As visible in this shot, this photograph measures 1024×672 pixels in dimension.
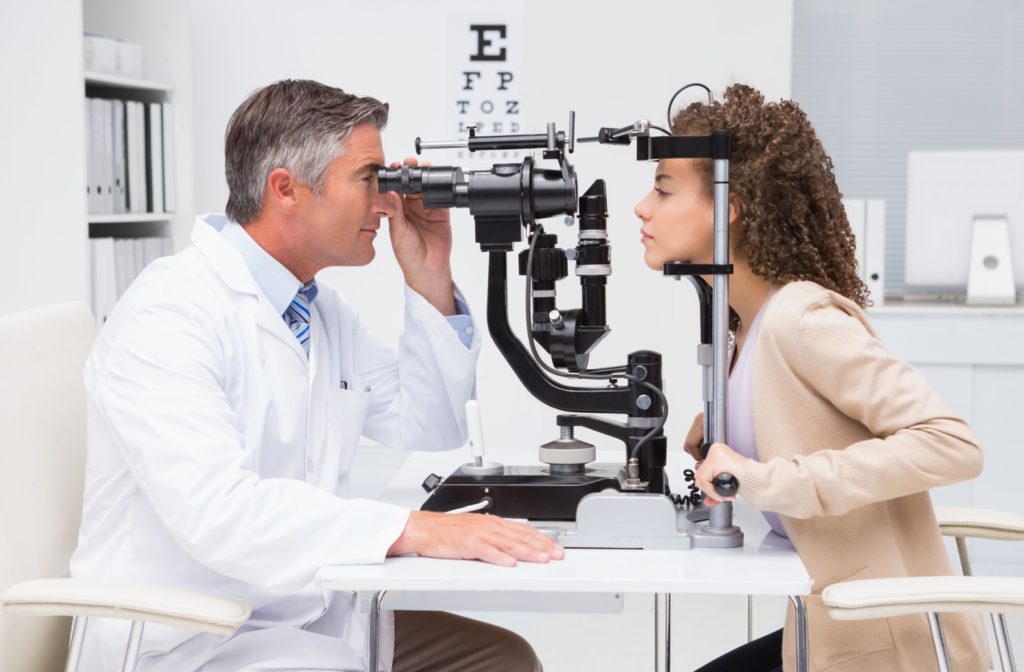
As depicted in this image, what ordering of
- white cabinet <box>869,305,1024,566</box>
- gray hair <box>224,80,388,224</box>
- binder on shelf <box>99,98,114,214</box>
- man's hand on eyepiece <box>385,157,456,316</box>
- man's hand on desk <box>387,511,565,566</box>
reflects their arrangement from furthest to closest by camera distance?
white cabinet <box>869,305,1024,566</box>, binder on shelf <box>99,98,114,214</box>, man's hand on eyepiece <box>385,157,456,316</box>, gray hair <box>224,80,388,224</box>, man's hand on desk <box>387,511,565,566</box>

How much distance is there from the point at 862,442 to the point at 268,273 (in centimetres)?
86

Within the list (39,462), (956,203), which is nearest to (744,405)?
(39,462)

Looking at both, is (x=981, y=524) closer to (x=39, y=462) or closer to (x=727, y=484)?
(x=727, y=484)

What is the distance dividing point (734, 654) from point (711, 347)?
580 mm

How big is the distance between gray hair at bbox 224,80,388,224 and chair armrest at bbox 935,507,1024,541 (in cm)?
106

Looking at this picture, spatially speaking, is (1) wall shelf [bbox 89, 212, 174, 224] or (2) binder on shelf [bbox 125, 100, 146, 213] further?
(2) binder on shelf [bbox 125, 100, 146, 213]

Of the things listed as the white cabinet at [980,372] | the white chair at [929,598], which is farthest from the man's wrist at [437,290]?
the white cabinet at [980,372]

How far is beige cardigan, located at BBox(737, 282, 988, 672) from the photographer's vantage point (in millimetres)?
1346

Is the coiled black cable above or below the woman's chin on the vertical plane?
below

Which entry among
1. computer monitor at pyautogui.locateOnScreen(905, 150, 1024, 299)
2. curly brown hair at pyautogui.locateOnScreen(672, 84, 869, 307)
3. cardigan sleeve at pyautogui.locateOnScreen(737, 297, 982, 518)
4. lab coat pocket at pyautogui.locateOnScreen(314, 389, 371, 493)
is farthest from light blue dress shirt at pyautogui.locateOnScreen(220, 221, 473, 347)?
computer monitor at pyautogui.locateOnScreen(905, 150, 1024, 299)

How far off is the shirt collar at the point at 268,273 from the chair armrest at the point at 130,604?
50 cm

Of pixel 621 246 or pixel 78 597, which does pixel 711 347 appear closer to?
pixel 78 597

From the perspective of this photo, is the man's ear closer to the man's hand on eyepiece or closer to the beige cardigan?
the man's hand on eyepiece

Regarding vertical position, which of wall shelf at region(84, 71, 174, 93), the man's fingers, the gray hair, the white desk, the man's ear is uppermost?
wall shelf at region(84, 71, 174, 93)
